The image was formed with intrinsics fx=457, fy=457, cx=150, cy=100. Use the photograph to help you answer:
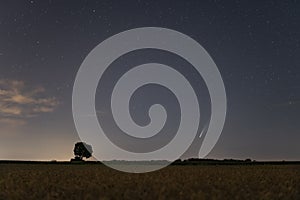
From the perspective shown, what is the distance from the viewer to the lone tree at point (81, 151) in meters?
122

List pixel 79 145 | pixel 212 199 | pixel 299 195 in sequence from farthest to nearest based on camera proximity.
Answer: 1. pixel 79 145
2. pixel 299 195
3. pixel 212 199

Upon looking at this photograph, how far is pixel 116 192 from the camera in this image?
15.7 m

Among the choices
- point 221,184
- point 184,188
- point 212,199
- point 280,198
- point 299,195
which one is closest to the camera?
point 212,199

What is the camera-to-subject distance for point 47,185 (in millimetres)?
19750

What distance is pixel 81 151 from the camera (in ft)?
Result: 403

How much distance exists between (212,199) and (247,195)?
2.07 meters

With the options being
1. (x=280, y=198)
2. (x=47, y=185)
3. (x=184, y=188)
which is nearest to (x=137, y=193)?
(x=184, y=188)

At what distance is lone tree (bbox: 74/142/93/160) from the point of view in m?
122

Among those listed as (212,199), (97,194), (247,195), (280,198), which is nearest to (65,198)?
(97,194)

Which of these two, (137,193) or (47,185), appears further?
(47,185)

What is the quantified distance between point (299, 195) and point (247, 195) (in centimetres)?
212

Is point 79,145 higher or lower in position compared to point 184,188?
higher

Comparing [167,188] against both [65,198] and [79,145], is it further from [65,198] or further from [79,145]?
[79,145]

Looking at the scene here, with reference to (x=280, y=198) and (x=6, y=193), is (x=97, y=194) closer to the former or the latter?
(x=6, y=193)
